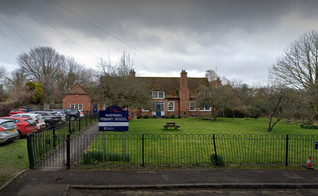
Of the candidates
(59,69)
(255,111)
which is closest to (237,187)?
(255,111)

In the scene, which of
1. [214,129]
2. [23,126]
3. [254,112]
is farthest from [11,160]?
[254,112]

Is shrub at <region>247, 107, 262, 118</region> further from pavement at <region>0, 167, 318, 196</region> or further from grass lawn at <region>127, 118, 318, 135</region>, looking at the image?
pavement at <region>0, 167, 318, 196</region>

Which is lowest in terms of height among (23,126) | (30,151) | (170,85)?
(30,151)

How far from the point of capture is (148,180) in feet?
18.7

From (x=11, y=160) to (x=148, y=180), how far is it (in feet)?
19.6

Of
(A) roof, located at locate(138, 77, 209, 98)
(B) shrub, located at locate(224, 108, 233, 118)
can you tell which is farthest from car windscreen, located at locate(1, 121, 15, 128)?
(B) shrub, located at locate(224, 108, 233, 118)

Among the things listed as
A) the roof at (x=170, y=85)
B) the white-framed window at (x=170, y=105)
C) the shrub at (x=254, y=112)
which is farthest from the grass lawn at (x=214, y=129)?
the roof at (x=170, y=85)

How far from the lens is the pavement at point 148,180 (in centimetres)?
524

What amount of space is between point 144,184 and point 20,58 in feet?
157

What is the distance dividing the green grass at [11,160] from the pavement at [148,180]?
514mm

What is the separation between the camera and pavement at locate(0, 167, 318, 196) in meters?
5.24

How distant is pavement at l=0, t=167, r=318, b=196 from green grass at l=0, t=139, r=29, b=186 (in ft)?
1.69

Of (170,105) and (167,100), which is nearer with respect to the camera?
(167,100)

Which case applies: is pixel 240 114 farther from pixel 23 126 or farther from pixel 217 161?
pixel 23 126
